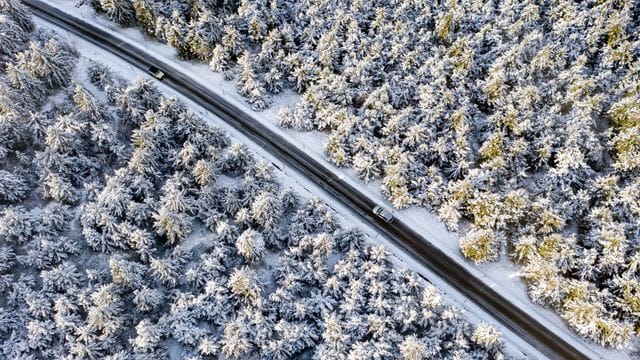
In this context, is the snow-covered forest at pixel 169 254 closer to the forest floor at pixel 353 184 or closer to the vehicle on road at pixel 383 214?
the forest floor at pixel 353 184

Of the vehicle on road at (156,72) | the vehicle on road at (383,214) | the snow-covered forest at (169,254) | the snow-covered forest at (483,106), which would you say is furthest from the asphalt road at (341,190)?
the snow-covered forest at (169,254)

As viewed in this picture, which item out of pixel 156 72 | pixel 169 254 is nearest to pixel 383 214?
pixel 169 254

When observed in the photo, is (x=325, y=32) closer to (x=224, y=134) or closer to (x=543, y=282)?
(x=224, y=134)

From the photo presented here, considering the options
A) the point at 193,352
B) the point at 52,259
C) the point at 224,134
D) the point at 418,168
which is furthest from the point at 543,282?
the point at 52,259

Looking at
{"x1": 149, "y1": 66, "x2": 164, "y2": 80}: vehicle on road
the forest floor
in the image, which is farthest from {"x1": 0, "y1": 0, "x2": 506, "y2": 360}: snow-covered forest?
{"x1": 149, "y1": 66, "x2": 164, "y2": 80}: vehicle on road

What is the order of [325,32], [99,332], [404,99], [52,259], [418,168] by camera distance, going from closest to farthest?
[99,332]
[52,259]
[418,168]
[404,99]
[325,32]

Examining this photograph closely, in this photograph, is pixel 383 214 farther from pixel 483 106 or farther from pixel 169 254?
pixel 169 254
